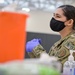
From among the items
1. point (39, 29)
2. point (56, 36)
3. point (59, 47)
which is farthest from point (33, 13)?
point (59, 47)

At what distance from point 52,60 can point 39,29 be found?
4395 millimetres

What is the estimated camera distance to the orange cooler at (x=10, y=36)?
47 centimetres

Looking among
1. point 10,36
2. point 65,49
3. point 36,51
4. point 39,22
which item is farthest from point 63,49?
point 39,22

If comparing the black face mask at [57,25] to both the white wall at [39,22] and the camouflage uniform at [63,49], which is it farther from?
the white wall at [39,22]

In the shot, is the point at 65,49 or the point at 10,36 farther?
the point at 65,49

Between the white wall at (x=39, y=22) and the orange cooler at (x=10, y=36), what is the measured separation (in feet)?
13.8

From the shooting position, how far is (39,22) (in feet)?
16.1

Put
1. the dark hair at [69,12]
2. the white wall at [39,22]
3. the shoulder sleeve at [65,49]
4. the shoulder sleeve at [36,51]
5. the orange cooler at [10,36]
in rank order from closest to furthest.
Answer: the orange cooler at [10,36]
the shoulder sleeve at [65,49]
the shoulder sleeve at [36,51]
the dark hair at [69,12]
the white wall at [39,22]

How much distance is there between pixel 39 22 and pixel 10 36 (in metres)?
4.46

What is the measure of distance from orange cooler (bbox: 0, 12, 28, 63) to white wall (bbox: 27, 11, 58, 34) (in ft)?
13.8

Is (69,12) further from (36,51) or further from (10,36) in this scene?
(10,36)

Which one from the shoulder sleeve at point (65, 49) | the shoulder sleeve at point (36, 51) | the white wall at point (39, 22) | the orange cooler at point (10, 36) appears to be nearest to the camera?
the orange cooler at point (10, 36)

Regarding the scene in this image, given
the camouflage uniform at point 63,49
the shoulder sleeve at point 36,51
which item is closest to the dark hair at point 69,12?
the camouflage uniform at point 63,49

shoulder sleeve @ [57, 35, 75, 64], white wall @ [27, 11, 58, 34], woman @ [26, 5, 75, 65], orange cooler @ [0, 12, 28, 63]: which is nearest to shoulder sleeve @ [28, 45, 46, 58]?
woman @ [26, 5, 75, 65]
